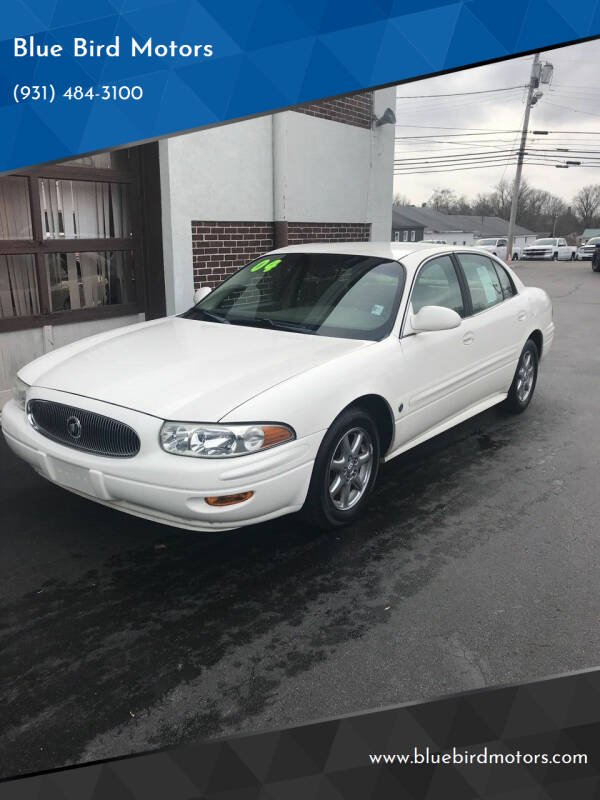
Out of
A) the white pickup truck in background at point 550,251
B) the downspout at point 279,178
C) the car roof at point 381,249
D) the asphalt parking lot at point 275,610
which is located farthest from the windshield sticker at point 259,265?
the white pickup truck in background at point 550,251

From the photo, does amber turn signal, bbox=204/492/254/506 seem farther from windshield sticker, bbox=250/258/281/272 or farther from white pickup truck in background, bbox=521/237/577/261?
white pickup truck in background, bbox=521/237/577/261

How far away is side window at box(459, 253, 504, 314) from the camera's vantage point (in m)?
5.34

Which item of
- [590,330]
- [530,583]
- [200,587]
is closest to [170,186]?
[200,587]

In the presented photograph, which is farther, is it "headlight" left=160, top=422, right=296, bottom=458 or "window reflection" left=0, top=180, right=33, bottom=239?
"window reflection" left=0, top=180, right=33, bottom=239

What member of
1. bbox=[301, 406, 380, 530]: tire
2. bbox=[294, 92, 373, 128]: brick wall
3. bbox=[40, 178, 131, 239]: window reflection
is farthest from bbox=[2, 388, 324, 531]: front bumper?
bbox=[294, 92, 373, 128]: brick wall

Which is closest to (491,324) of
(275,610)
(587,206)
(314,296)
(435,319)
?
(435,319)

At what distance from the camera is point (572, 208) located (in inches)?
3238

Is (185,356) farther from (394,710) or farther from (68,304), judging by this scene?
(68,304)

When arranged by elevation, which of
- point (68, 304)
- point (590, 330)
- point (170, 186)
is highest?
point (170, 186)

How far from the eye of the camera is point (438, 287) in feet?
16.0

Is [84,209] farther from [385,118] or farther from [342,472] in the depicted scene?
[385,118]

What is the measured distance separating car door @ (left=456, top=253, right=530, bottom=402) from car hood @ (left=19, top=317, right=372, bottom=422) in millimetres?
1508

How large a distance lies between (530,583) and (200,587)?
1686 mm

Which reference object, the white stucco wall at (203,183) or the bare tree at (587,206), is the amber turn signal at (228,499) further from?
the bare tree at (587,206)
